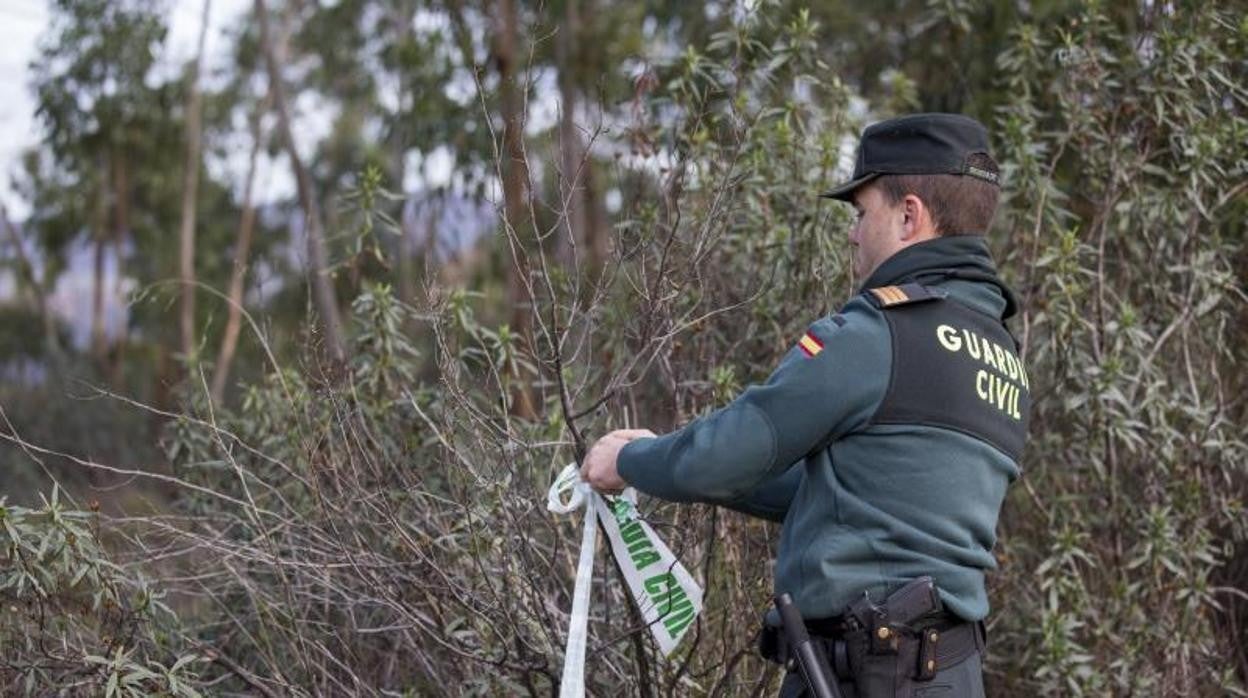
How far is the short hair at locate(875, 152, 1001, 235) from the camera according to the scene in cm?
317

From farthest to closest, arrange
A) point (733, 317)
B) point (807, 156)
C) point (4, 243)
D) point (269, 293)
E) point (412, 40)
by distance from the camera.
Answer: point (4, 243) < point (269, 293) < point (412, 40) < point (807, 156) < point (733, 317)

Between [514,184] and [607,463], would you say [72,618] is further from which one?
[514,184]

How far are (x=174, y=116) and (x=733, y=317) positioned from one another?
1686cm

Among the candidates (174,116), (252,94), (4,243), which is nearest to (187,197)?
(174,116)

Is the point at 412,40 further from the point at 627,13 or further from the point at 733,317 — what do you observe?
the point at 733,317

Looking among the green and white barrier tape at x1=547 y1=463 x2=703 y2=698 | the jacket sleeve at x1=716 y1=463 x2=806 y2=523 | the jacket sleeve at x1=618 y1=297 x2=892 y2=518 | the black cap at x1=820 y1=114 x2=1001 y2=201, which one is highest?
the black cap at x1=820 y1=114 x2=1001 y2=201

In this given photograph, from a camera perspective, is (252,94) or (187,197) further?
(252,94)

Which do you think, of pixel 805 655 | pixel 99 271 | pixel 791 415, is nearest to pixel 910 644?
pixel 805 655

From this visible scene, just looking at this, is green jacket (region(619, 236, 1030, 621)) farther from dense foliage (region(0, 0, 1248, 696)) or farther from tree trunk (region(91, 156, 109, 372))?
tree trunk (region(91, 156, 109, 372))

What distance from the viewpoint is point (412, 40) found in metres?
16.6

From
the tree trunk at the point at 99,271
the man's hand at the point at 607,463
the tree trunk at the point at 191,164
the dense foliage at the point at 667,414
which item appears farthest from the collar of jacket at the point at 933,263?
the tree trunk at the point at 99,271

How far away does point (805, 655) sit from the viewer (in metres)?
3.04

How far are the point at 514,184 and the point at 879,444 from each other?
11062 mm

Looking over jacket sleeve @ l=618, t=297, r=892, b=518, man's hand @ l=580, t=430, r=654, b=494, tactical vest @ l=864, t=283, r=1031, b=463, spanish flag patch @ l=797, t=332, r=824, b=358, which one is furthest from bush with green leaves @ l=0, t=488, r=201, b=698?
tactical vest @ l=864, t=283, r=1031, b=463
